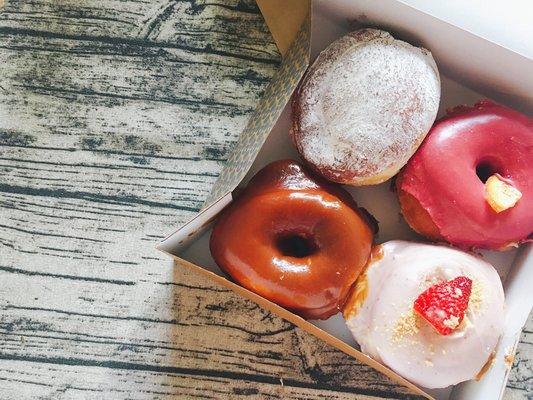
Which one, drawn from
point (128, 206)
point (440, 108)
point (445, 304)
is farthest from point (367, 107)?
point (128, 206)

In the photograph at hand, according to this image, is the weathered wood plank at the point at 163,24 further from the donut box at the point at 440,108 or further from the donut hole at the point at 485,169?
the donut hole at the point at 485,169

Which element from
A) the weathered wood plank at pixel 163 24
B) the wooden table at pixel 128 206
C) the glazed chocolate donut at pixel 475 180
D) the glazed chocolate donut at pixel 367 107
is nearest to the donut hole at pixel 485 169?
the glazed chocolate donut at pixel 475 180

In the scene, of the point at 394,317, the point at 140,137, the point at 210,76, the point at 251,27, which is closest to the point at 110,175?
the point at 140,137

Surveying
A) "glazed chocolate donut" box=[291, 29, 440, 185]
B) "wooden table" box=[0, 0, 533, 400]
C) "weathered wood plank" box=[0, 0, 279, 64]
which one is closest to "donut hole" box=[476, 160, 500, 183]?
"glazed chocolate donut" box=[291, 29, 440, 185]

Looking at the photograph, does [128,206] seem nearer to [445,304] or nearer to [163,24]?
[163,24]

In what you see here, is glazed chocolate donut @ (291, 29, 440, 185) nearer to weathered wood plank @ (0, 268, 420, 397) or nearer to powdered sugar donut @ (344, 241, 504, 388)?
powdered sugar donut @ (344, 241, 504, 388)
